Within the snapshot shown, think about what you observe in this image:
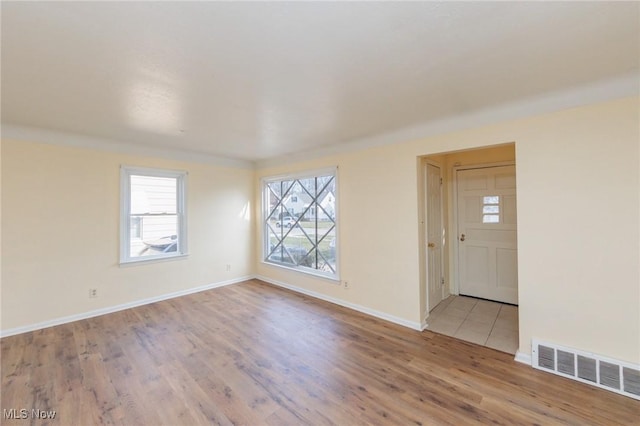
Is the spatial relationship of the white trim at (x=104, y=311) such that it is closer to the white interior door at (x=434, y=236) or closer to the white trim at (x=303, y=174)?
the white trim at (x=303, y=174)

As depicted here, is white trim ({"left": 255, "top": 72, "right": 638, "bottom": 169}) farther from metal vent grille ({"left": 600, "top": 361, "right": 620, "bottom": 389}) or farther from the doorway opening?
metal vent grille ({"left": 600, "top": 361, "right": 620, "bottom": 389})

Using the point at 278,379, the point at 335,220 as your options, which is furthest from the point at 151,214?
the point at 278,379

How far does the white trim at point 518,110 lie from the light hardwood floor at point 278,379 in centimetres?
230

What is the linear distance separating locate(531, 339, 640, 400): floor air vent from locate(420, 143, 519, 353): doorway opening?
0.76 metres

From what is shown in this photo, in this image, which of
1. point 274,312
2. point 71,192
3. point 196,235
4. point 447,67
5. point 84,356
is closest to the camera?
point 447,67

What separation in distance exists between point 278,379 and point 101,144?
3.85 m

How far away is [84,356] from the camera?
2604 mm

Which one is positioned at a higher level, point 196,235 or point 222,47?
point 222,47

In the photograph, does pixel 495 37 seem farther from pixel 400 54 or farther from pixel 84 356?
pixel 84 356

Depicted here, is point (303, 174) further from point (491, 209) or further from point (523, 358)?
point (523, 358)

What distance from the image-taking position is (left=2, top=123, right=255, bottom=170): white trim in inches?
123

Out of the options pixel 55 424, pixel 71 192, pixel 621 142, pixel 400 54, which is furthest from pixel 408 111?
pixel 71 192

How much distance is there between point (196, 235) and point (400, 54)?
14.0 ft

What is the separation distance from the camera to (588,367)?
2158 mm
